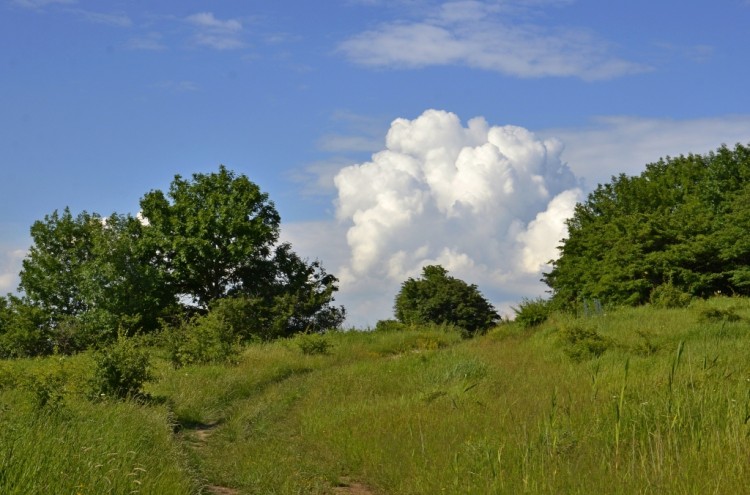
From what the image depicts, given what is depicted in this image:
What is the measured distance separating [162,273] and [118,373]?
31.5 m

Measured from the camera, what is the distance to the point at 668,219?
4269 cm

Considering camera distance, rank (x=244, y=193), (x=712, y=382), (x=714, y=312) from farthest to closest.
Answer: (x=244, y=193)
(x=714, y=312)
(x=712, y=382)

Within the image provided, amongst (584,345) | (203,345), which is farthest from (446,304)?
(584,345)

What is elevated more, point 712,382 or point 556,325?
point 556,325

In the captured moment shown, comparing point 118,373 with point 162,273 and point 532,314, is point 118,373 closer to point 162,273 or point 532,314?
point 532,314

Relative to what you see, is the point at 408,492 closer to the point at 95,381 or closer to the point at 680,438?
the point at 680,438

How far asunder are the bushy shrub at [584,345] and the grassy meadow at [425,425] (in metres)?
0.04

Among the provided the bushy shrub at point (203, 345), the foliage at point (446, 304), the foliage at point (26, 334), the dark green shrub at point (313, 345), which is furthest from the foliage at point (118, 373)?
the foliage at point (446, 304)

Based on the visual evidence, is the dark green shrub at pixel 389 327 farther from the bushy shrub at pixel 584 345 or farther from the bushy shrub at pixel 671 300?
the bushy shrub at pixel 584 345

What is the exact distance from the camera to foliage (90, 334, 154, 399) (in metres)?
16.7

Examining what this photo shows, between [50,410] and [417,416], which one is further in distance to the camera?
[417,416]

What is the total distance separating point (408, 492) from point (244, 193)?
40.3 m

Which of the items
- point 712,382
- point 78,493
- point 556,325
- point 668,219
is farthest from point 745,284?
point 78,493

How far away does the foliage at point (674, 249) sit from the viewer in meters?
39.9
